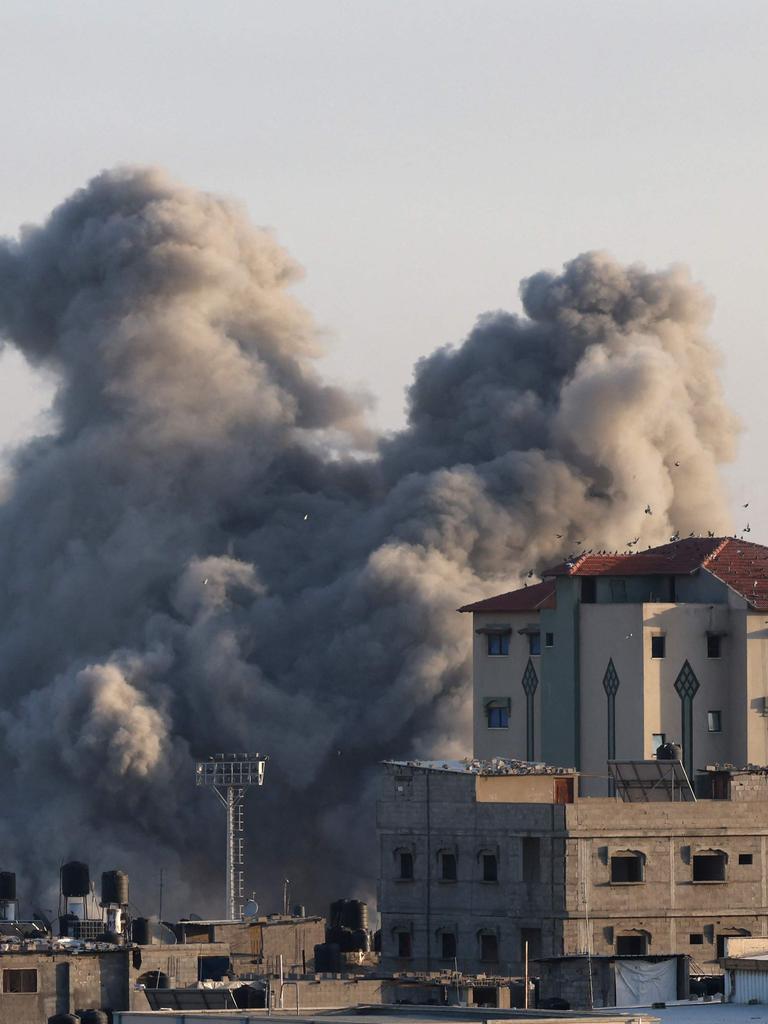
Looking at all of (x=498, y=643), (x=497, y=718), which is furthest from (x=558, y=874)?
(x=498, y=643)

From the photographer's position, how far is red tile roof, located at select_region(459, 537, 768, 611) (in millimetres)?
99625

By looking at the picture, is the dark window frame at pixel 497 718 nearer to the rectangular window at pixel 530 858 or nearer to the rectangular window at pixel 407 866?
the rectangular window at pixel 407 866

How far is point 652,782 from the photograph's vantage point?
77500mm

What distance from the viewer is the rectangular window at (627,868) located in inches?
2916

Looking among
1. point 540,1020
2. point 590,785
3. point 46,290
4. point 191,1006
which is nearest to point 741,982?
point 540,1020

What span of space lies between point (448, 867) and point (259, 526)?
5653cm

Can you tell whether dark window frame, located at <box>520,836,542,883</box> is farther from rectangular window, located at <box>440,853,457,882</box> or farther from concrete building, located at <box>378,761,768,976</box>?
rectangular window, located at <box>440,853,457,882</box>

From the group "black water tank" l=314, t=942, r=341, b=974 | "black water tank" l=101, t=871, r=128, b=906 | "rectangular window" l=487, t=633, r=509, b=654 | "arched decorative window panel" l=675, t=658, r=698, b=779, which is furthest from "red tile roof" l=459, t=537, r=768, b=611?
"black water tank" l=314, t=942, r=341, b=974

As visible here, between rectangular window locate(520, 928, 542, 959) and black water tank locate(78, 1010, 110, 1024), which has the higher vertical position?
rectangular window locate(520, 928, 542, 959)

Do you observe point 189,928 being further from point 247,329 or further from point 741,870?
point 247,329

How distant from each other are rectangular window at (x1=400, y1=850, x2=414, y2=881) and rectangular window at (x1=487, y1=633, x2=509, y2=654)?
28121 mm

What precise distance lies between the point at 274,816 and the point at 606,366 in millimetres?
21529

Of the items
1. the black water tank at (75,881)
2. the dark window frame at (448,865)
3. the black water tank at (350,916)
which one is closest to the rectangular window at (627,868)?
the dark window frame at (448,865)

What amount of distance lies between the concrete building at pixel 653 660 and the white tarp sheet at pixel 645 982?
3764 centimetres
